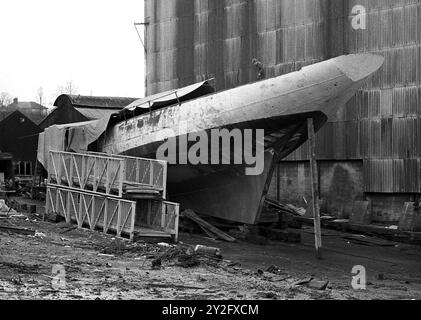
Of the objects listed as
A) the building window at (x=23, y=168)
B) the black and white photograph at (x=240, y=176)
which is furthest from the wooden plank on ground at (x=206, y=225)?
the building window at (x=23, y=168)

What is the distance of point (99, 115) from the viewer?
Answer: 88.1ft

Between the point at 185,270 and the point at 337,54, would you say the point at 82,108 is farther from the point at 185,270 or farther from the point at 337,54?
the point at 185,270

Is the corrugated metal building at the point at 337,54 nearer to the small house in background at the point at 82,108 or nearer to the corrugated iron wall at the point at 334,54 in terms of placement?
the corrugated iron wall at the point at 334,54

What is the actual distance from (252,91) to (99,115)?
37.6 feet

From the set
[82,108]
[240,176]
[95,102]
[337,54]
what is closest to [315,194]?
[240,176]

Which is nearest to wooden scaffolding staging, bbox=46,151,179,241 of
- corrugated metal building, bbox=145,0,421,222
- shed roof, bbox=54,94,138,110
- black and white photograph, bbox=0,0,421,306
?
black and white photograph, bbox=0,0,421,306

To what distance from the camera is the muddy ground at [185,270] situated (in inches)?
358

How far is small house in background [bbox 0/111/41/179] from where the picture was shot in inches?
1266

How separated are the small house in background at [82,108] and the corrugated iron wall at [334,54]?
4.36m

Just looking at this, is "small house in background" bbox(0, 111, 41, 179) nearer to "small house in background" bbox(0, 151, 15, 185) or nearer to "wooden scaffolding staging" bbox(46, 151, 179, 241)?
"small house in background" bbox(0, 151, 15, 185)

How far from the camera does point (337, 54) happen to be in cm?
2475

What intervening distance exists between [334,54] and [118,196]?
12.8 meters
